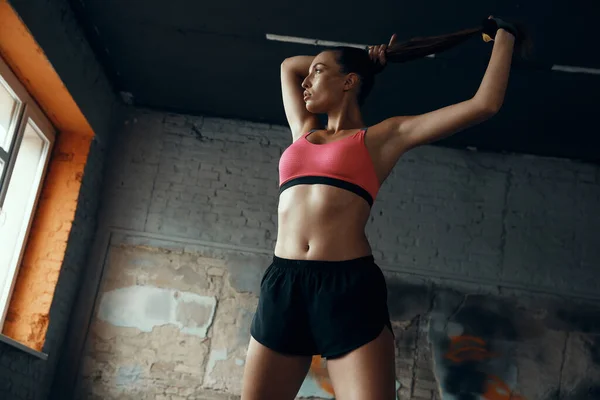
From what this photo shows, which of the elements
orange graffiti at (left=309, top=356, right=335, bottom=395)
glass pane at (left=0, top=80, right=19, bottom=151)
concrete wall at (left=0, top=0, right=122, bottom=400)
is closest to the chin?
concrete wall at (left=0, top=0, right=122, bottom=400)

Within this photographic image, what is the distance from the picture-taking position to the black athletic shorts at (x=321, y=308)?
1.71 m

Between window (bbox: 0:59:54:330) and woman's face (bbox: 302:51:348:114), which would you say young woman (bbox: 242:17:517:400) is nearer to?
woman's face (bbox: 302:51:348:114)

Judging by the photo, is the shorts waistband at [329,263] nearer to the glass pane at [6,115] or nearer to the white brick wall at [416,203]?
the glass pane at [6,115]

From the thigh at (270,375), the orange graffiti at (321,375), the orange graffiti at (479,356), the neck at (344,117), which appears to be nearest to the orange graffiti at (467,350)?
the orange graffiti at (479,356)

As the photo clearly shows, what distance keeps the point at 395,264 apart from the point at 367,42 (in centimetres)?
136

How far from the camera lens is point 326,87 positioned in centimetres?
202

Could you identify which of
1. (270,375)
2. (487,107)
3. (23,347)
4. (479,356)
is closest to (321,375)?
(479,356)

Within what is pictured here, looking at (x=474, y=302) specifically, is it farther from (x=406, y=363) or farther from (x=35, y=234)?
(x=35, y=234)

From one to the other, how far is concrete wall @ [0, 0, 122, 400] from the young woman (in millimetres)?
1895

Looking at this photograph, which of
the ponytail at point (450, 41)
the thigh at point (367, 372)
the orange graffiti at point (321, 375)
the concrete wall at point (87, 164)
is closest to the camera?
the thigh at point (367, 372)

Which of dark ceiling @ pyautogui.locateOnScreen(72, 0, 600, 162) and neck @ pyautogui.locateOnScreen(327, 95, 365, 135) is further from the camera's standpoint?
dark ceiling @ pyautogui.locateOnScreen(72, 0, 600, 162)

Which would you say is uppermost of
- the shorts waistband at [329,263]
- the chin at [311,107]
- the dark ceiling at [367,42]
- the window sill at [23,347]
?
the dark ceiling at [367,42]

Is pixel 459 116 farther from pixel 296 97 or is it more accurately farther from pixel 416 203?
pixel 416 203

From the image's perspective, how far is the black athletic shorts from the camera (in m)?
1.71
